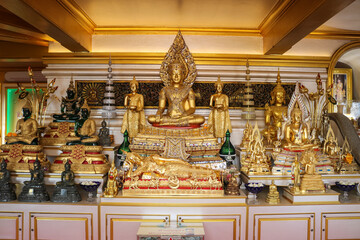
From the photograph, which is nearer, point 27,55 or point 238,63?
point 238,63

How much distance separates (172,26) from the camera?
18.1ft

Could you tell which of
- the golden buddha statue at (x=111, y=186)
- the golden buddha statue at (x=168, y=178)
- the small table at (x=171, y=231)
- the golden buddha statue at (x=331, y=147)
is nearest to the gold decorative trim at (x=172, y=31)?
the golden buddha statue at (x=331, y=147)

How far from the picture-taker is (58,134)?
487 cm

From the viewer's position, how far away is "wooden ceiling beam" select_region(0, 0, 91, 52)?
3418 mm

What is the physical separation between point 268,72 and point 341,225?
9.93 feet

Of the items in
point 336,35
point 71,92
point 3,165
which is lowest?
point 3,165

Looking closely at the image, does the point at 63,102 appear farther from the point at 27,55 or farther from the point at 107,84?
the point at 27,55

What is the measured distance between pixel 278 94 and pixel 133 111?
258 cm

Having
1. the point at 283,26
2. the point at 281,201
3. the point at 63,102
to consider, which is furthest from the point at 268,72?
the point at 63,102

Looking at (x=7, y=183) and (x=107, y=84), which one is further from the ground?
(x=107, y=84)

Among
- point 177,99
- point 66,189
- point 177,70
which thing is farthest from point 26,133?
point 177,70

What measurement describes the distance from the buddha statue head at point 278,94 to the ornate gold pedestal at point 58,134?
3.51 meters

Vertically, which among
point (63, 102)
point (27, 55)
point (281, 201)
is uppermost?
point (27, 55)

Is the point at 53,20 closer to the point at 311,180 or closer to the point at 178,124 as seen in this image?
the point at 178,124
